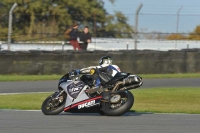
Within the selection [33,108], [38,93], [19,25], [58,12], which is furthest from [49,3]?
[33,108]

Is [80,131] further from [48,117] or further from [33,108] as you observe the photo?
[33,108]

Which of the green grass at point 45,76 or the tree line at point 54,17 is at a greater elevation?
the tree line at point 54,17

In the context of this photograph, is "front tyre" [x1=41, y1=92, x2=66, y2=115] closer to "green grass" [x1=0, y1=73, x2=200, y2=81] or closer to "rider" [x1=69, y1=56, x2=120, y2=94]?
"rider" [x1=69, y1=56, x2=120, y2=94]

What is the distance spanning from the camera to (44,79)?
19969 millimetres

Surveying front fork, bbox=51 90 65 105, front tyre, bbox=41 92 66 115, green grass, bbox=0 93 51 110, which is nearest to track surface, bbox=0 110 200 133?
front tyre, bbox=41 92 66 115

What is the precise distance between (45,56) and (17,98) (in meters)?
5.95

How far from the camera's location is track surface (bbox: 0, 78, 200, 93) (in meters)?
17.3

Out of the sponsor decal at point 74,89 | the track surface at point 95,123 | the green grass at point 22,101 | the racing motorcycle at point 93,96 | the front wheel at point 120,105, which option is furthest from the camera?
the green grass at point 22,101

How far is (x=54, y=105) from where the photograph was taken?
10.8 meters

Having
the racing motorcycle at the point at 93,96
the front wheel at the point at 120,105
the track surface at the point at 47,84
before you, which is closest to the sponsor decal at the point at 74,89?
the racing motorcycle at the point at 93,96

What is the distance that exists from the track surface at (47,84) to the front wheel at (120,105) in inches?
260

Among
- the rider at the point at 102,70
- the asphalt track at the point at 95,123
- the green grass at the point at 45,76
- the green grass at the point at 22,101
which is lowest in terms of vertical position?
the green grass at the point at 45,76

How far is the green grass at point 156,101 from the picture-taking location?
41.4 feet

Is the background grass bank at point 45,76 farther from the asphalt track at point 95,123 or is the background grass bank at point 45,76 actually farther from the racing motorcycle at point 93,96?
the racing motorcycle at point 93,96
